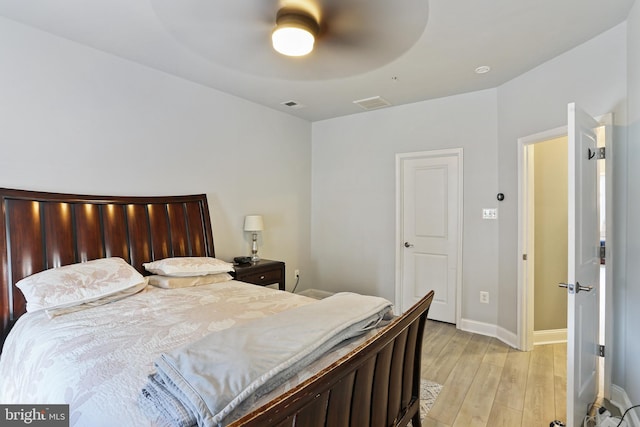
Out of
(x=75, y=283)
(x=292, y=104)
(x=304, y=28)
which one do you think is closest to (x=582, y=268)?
(x=304, y=28)

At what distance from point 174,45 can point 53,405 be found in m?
2.49

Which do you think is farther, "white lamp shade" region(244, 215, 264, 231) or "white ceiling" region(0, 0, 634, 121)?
"white lamp shade" region(244, 215, 264, 231)

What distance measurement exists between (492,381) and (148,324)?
259 cm

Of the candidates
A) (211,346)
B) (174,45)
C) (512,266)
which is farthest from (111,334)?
(512,266)

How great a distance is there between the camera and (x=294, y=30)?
1.75 meters

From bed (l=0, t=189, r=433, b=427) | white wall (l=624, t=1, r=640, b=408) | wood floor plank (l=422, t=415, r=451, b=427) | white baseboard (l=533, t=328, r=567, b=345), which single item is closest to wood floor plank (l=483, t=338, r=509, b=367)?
white baseboard (l=533, t=328, r=567, b=345)

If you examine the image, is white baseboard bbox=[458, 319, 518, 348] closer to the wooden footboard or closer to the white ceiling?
the wooden footboard

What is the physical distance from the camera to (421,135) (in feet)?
12.7

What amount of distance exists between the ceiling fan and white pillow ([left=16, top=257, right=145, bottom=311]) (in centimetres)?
178

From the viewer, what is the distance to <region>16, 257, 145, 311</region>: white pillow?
194 centimetres

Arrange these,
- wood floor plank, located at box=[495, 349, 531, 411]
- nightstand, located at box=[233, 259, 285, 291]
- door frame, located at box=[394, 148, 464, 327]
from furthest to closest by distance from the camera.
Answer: door frame, located at box=[394, 148, 464, 327] → nightstand, located at box=[233, 259, 285, 291] → wood floor plank, located at box=[495, 349, 531, 411]

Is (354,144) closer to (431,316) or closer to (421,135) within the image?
(421,135)

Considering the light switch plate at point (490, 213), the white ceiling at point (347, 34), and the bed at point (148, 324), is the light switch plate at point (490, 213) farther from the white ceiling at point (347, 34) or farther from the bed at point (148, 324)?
the bed at point (148, 324)

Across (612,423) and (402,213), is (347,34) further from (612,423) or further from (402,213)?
(612,423)
